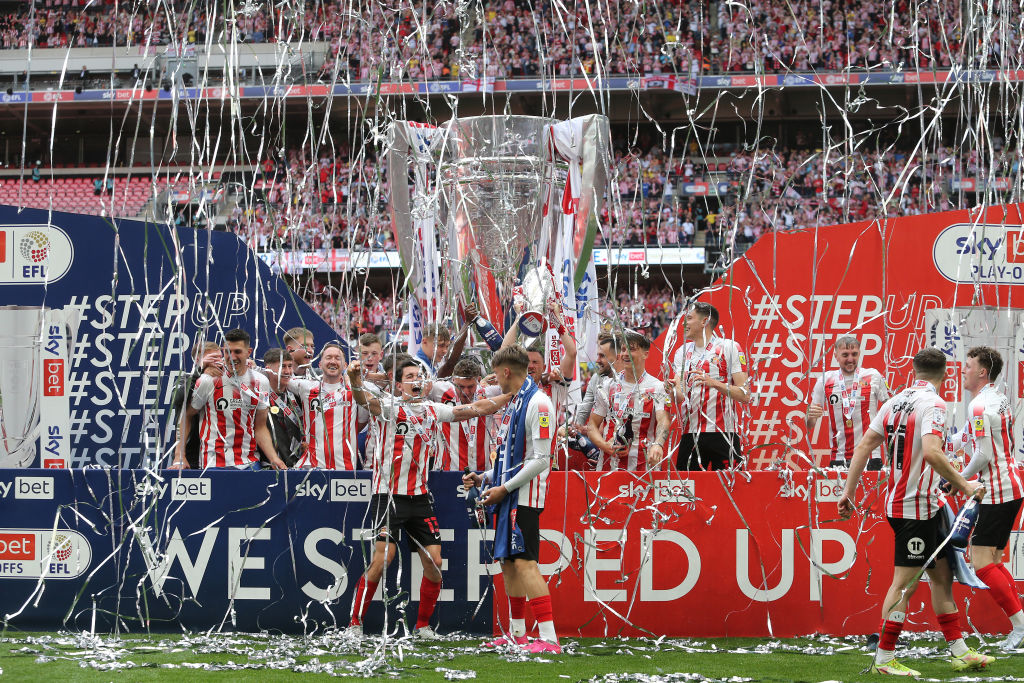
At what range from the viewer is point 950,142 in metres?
23.6

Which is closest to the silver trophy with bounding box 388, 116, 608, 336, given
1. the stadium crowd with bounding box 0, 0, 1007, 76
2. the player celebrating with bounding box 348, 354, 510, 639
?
the player celebrating with bounding box 348, 354, 510, 639

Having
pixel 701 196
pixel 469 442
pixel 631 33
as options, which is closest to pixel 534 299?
pixel 469 442

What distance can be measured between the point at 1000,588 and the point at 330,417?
3.64 m

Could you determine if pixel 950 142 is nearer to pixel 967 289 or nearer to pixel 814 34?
pixel 814 34

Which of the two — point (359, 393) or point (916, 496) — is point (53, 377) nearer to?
point (359, 393)

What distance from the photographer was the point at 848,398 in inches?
278

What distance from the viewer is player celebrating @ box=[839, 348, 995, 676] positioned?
15.3 ft

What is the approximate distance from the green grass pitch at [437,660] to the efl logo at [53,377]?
9.31ft

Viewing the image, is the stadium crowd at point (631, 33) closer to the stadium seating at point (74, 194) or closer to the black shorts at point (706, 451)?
the stadium seating at point (74, 194)

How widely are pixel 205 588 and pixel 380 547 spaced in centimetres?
102

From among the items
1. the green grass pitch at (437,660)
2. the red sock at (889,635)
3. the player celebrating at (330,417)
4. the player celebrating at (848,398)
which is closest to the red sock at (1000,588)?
the green grass pitch at (437,660)

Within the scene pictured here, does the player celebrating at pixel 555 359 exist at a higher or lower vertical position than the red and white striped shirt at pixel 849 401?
higher

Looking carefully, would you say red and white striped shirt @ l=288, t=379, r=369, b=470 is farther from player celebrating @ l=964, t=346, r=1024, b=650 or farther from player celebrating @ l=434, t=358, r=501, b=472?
player celebrating @ l=964, t=346, r=1024, b=650

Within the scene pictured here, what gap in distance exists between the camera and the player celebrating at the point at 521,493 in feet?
17.1
